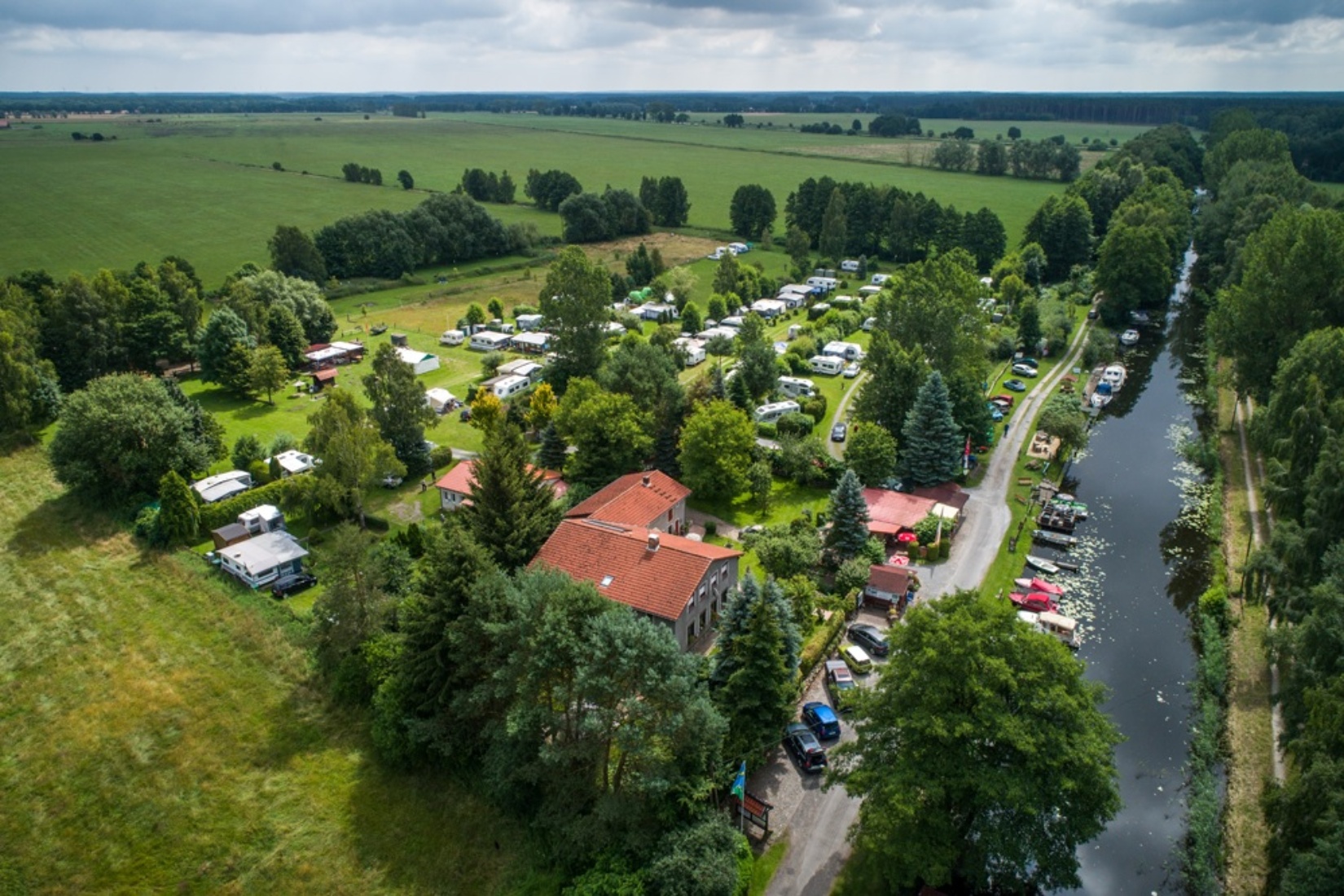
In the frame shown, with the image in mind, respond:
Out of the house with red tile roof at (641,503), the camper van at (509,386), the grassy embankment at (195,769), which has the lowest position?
the grassy embankment at (195,769)

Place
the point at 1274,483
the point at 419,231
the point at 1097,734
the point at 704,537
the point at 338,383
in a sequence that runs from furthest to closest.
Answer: the point at 419,231, the point at 338,383, the point at 704,537, the point at 1274,483, the point at 1097,734

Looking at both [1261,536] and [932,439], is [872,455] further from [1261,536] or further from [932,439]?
[1261,536]

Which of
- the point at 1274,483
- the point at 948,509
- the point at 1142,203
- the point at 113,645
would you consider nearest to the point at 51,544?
the point at 113,645

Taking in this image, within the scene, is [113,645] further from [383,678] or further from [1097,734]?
[1097,734]

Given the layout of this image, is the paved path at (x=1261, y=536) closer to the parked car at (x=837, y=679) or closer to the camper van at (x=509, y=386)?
the parked car at (x=837, y=679)

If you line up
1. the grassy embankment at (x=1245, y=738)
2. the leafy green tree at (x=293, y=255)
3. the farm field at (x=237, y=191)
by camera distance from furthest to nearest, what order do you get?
the farm field at (x=237, y=191)
the leafy green tree at (x=293, y=255)
the grassy embankment at (x=1245, y=738)

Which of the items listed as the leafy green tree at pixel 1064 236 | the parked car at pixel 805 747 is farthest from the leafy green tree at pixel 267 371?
the leafy green tree at pixel 1064 236
